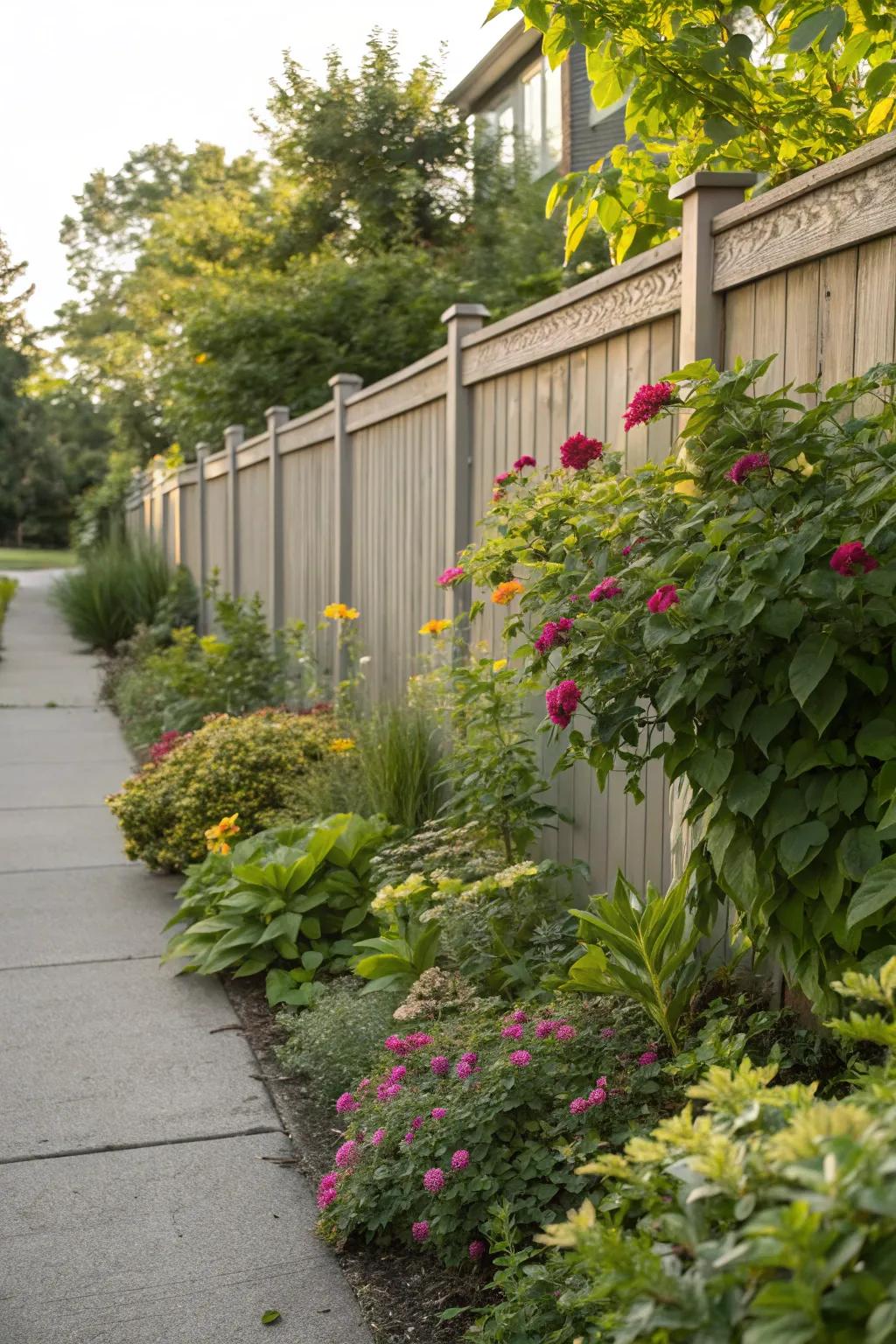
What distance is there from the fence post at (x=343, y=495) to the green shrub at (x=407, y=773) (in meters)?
2.18

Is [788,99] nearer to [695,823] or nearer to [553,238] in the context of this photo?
[695,823]

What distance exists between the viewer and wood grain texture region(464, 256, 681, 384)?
365cm

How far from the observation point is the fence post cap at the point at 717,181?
3387 mm

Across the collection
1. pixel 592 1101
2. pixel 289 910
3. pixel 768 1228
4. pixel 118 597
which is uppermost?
pixel 118 597

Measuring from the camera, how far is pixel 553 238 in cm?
1358

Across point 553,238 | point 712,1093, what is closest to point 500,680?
point 712,1093

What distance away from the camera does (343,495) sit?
7629mm

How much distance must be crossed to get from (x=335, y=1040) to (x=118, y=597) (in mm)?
11811

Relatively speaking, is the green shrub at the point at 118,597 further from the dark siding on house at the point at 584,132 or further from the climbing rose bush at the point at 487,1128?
the climbing rose bush at the point at 487,1128

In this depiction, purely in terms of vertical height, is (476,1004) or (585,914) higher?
(585,914)

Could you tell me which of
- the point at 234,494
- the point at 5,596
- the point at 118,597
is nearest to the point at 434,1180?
the point at 234,494

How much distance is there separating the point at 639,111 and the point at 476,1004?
97.4 inches

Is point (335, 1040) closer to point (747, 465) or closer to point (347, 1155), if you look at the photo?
point (347, 1155)

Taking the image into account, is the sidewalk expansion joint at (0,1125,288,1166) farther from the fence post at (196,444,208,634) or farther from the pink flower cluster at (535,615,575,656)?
the fence post at (196,444,208,634)
